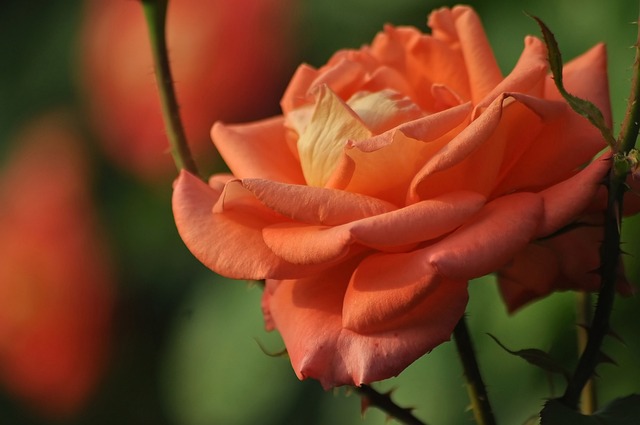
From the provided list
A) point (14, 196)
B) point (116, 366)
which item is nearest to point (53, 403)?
point (116, 366)

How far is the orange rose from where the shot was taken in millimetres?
336

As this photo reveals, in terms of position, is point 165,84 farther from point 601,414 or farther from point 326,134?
point 601,414

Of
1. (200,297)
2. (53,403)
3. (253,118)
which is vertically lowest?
(53,403)

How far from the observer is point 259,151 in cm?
45

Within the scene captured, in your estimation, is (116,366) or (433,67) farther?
(116,366)

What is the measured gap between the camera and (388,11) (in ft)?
3.04

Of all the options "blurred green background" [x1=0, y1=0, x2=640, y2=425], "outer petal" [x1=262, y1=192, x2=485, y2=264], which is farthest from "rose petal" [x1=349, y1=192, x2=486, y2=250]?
"blurred green background" [x1=0, y1=0, x2=640, y2=425]

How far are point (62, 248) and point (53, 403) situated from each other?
0.20 m

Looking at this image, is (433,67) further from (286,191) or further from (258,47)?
(258,47)

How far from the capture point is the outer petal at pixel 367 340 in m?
0.33

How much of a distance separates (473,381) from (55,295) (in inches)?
35.5

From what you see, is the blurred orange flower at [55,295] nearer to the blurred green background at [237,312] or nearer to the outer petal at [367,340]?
the blurred green background at [237,312]

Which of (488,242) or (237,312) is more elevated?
(488,242)

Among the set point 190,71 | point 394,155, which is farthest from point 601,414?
point 190,71
